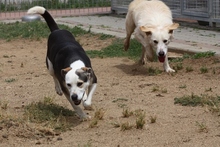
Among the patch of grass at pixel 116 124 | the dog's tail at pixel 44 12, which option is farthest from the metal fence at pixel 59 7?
the patch of grass at pixel 116 124

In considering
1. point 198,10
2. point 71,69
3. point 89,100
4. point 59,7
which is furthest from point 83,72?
point 59,7

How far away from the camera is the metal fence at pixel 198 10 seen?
512 inches

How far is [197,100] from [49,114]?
176 centimetres

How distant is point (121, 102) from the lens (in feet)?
23.9

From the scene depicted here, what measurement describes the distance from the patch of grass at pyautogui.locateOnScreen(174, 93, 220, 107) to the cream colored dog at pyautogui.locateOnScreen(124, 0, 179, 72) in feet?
5.61

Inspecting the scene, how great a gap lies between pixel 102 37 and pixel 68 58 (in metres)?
5.69

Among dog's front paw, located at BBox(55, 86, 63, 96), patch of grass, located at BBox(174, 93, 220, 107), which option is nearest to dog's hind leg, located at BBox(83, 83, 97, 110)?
dog's front paw, located at BBox(55, 86, 63, 96)

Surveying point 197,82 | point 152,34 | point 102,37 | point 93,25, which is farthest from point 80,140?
point 93,25

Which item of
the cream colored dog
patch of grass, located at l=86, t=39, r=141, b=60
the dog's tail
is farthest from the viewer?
patch of grass, located at l=86, t=39, r=141, b=60

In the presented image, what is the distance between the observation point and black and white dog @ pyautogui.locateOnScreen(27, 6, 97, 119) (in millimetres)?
6227

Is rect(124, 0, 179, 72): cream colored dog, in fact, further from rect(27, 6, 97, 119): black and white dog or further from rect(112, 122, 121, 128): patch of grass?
rect(112, 122, 121, 128): patch of grass

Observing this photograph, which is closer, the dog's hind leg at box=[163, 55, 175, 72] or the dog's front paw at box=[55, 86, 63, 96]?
the dog's front paw at box=[55, 86, 63, 96]

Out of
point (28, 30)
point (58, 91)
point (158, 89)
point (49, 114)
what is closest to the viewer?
point (49, 114)

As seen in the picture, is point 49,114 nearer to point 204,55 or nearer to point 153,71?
point 153,71
